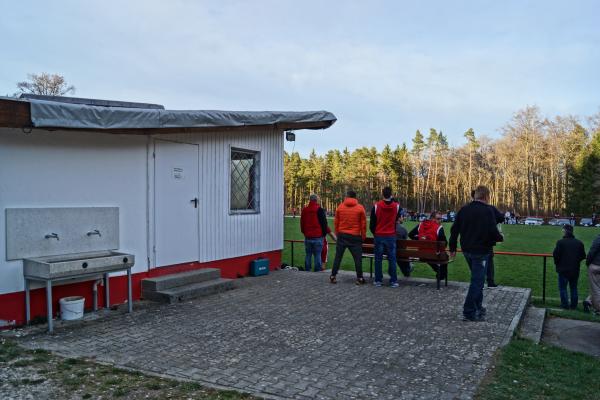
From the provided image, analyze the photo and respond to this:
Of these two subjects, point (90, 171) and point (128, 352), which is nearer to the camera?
point (128, 352)

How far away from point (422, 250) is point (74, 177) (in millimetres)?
6217

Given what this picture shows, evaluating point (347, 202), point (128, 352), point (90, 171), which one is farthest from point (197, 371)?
point (347, 202)

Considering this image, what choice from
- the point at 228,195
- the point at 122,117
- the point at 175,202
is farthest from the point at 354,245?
the point at 122,117

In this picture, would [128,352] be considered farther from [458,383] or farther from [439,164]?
[439,164]

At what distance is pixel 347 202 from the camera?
9688 millimetres

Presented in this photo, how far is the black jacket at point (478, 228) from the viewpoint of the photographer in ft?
22.3

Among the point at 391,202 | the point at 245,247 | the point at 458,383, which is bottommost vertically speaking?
the point at 458,383

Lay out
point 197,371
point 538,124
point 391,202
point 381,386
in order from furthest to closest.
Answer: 1. point 538,124
2. point 391,202
3. point 197,371
4. point 381,386

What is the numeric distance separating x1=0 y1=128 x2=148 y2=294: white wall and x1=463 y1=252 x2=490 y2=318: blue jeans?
16.7 ft

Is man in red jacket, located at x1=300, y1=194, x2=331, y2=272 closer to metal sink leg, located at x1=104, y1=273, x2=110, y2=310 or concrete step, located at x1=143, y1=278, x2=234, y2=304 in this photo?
concrete step, located at x1=143, y1=278, x2=234, y2=304

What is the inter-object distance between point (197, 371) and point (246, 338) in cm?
118

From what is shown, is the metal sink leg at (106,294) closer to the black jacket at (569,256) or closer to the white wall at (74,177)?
the white wall at (74,177)

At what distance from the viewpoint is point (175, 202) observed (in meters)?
8.66

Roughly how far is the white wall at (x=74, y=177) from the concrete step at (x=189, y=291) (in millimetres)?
567
